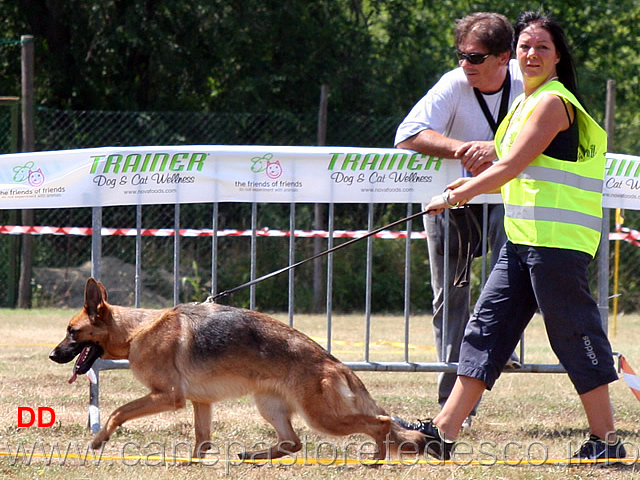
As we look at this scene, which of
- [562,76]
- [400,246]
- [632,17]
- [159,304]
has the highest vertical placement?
[632,17]

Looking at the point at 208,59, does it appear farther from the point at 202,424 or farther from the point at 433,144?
the point at 202,424

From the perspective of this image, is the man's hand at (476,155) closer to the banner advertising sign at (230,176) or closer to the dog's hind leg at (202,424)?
the banner advertising sign at (230,176)

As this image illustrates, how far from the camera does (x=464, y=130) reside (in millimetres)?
5148

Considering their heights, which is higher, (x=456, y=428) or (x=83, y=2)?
(x=83, y=2)

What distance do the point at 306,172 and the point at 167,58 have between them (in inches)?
391

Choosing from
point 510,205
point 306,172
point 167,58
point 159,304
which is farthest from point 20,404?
point 167,58

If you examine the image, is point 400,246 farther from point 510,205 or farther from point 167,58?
point 510,205

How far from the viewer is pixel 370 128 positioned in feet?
42.5

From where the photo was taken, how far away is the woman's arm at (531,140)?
3826 millimetres

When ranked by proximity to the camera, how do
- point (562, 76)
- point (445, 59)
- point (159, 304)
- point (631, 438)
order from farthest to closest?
point (445, 59) → point (159, 304) → point (631, 438) → point (562, 76)

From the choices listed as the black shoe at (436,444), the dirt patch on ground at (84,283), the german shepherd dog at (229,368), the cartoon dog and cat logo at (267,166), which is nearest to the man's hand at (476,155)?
the cartoon dog and cat logo at (267,166)

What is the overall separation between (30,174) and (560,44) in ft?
9.47

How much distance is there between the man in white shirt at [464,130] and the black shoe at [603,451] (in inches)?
45.1

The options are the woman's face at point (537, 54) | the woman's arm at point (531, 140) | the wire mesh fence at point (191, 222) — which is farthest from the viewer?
the wire mesh fence at point (191, 222)
